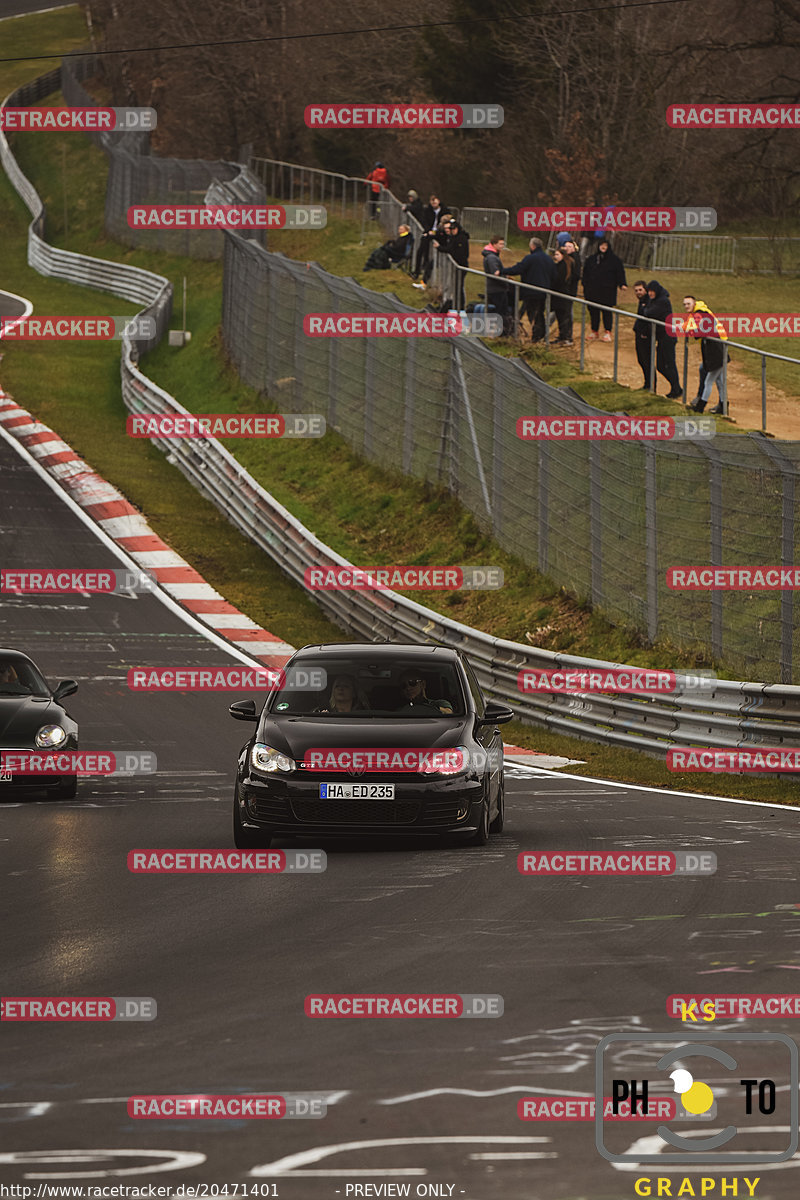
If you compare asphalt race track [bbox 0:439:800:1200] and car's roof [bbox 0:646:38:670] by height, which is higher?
car's roof [bbox 0:646:38:670]

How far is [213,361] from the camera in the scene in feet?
139

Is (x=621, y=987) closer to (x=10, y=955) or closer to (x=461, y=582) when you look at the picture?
(x=10, y=955)

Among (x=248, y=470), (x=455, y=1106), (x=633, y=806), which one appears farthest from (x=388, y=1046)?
(x=248, y=470)

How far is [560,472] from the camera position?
75.5ft

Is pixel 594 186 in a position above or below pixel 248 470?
above

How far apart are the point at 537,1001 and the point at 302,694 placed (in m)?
5.58
